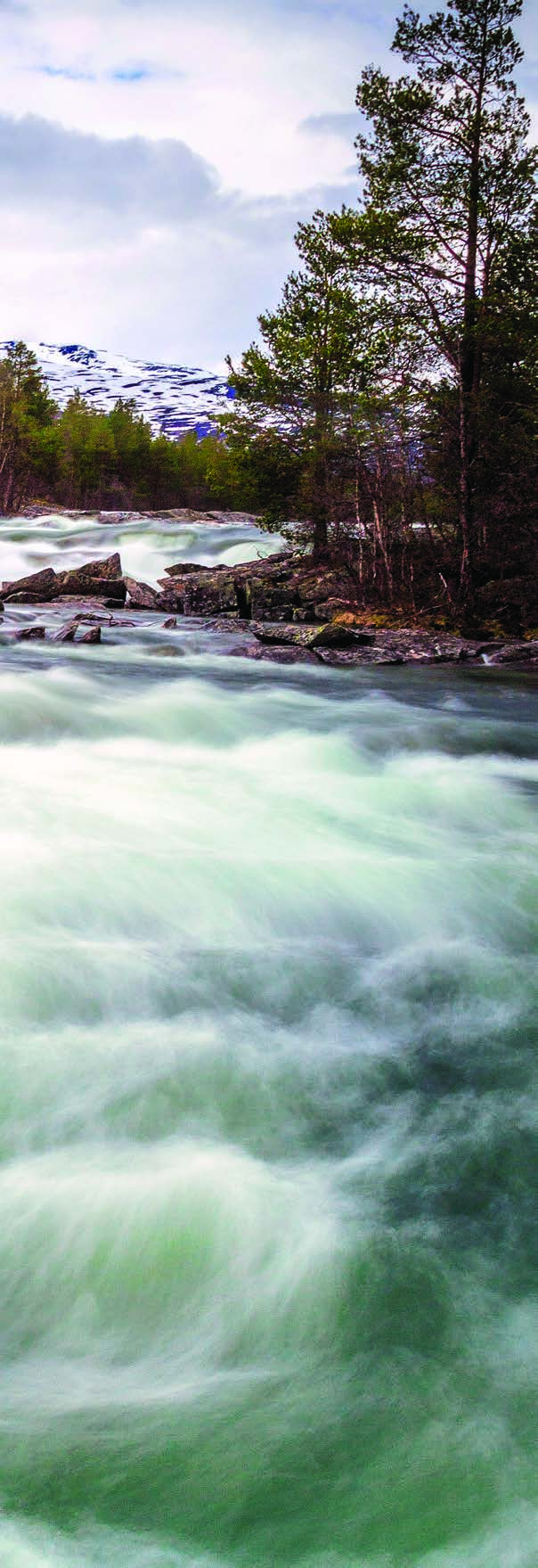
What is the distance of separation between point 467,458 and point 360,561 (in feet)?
9.93

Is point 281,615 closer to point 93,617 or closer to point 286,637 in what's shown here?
point 93,617

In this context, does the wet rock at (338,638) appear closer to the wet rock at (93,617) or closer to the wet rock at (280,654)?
the wet rock at (280,654)

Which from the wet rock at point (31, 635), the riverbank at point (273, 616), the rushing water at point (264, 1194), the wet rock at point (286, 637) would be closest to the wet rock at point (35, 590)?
the riverbank at point (273, 616)

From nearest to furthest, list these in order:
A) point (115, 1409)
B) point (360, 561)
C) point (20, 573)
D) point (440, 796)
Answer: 1. point (115, 1409)
2. point (440, 796)
3. point (360, 561)
4. point (20, 573)

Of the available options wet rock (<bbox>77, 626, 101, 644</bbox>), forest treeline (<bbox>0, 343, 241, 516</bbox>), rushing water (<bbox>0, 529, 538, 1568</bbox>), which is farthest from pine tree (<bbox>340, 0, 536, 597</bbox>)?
forest treeline (<bbox>0, 343, 241, 516</bbox>)

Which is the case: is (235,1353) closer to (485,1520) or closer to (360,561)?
(485,1520)

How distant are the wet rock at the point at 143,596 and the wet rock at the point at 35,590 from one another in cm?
164

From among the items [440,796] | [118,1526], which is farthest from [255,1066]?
[440,796]

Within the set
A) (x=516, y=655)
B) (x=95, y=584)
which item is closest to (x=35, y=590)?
(x=95, y=584)

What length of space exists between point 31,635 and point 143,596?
667cm

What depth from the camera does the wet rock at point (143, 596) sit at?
20016 millimetres

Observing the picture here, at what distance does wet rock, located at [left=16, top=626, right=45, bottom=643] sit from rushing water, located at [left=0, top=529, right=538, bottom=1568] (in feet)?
27.7

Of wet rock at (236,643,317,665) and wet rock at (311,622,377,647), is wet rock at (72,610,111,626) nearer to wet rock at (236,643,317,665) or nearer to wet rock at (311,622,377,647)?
wet rock at (236,643,317,665)

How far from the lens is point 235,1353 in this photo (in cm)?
197
